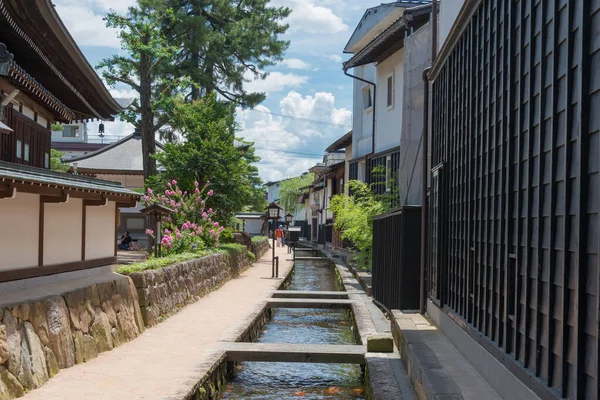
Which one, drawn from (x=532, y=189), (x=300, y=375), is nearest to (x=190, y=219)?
(x=300, y=375)

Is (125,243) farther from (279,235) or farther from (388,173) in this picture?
(279,235)

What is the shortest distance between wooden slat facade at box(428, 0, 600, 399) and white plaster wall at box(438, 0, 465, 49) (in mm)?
2880

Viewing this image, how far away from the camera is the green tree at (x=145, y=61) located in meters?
25.0

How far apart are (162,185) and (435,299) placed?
57.0 feet

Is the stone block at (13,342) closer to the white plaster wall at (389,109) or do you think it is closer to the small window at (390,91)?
the white plaster wall at (389,109)

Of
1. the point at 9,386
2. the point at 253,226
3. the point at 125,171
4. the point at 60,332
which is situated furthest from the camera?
the point at 253,226

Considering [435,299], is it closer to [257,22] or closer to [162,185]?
[162,185]

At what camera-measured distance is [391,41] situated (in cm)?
2053

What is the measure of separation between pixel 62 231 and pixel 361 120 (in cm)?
1760

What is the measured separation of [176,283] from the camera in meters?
14.0

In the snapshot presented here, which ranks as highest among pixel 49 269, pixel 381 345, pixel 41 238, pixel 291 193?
pixel 291 193

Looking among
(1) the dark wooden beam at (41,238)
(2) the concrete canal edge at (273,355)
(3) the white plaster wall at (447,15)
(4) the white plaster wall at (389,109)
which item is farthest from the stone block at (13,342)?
(4) the white plaster wall at (389,109)

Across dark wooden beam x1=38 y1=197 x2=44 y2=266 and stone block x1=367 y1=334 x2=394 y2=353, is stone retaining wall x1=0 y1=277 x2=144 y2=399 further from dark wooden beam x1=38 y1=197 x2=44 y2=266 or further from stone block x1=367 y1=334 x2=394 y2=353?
stone block x1=367 y1=334 x2=394 y2=353

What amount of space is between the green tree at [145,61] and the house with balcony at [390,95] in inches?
306
